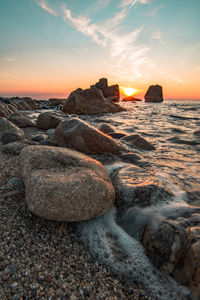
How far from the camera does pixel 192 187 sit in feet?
10.0

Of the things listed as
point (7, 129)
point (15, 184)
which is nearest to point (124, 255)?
point (15, 184)

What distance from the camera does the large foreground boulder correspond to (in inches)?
78.7

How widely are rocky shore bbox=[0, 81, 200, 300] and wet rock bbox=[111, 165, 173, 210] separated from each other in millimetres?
15

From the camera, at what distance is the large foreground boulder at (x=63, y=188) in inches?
78.7

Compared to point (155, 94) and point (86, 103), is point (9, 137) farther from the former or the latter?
point (155, 94)

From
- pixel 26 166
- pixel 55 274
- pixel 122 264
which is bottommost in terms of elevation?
pixel 122 264

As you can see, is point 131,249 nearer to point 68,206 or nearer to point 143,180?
point 68,206

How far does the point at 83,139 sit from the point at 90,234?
99.1 inches

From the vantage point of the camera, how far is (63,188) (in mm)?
2090

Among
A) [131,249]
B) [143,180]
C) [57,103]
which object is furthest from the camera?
[57,103]

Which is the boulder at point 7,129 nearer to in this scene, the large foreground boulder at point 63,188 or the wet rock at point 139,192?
the large foreground boulder at point 63,188

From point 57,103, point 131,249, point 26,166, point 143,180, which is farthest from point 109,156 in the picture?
point 57,103

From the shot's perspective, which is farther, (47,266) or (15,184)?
(15,184)

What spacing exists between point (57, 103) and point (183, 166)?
90.8 ft
